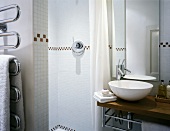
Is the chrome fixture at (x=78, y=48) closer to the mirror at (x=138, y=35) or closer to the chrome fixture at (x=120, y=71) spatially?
the mirror at (x=138, y=35)

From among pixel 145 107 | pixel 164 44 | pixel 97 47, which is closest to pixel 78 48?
pixel 97 47

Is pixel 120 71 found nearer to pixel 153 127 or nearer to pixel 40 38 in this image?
pixel 153 127

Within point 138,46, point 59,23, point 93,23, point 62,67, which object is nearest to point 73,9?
point 59,23

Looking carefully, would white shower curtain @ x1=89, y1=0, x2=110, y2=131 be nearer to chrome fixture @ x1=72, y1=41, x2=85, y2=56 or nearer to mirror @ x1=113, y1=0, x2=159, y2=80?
mirror @ x1=113, y1=0, x2=159, y2=80

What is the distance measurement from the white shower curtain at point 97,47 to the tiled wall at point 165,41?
0.63 meters

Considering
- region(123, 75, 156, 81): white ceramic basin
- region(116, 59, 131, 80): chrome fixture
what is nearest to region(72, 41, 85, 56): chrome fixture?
region(116, 59, 131, 80): chrome fixture

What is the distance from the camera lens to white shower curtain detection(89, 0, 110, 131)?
1462mm

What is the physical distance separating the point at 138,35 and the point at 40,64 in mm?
1219

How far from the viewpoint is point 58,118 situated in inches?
89.9

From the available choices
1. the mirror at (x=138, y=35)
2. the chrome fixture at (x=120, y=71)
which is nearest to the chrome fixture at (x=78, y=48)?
the mirror at (x=138, y=35)

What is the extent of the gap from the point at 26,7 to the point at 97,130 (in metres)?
1.38

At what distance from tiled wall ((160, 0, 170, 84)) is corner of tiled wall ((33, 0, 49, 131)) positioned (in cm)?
125

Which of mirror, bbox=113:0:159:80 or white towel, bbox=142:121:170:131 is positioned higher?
→ mirror, bbox=113:0:159:80

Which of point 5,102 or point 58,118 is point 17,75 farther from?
point 58,118
